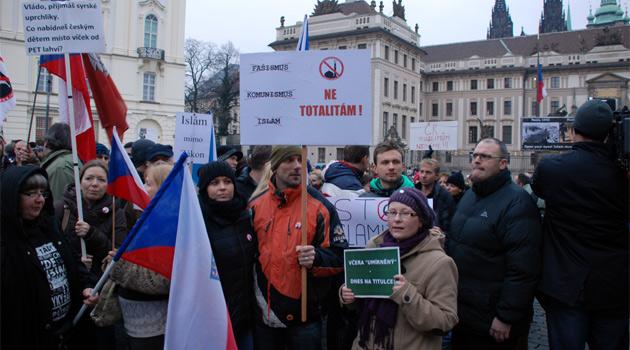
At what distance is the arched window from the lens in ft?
119

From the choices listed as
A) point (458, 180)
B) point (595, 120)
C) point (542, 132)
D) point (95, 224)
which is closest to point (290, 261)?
point (95, 224)

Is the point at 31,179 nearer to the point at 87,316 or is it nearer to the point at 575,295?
the point at 87,316

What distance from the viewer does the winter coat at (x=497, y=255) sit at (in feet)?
11.3

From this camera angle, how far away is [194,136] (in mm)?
7191

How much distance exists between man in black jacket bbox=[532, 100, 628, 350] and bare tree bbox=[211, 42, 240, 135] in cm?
4961

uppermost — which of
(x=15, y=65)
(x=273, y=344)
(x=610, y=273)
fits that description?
(x=15, y=65)

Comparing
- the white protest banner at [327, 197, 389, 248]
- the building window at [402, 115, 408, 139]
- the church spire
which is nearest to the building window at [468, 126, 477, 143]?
the building window at [402, 115, 408, 139]

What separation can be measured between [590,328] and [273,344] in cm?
219

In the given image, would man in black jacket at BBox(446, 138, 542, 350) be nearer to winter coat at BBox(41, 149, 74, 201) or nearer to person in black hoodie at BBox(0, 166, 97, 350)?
person in black hoodie at BBox(0, 166, 97, 350)

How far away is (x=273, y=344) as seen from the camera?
359cm

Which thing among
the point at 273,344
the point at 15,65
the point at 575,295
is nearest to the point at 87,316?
the point at 273,344

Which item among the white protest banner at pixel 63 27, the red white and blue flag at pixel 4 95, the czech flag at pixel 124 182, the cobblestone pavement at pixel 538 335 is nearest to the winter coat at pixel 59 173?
the red white and blue flag at pixel 4 95

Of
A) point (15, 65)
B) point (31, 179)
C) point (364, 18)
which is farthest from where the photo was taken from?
point (364, 18)

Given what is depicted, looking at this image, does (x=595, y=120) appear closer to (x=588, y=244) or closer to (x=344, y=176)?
(x=588, y=244)
